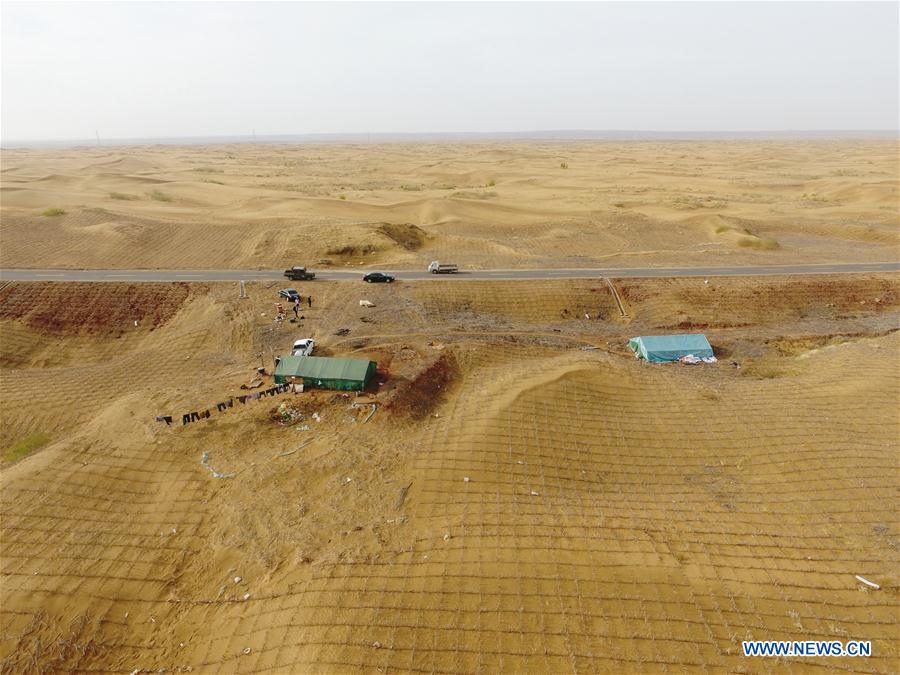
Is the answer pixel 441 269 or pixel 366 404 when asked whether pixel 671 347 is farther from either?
pixel 441 269

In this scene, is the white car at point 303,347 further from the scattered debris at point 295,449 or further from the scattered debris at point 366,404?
the scattered debris at point 295,449

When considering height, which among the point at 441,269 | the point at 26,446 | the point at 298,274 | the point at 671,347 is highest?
the point at 441,269

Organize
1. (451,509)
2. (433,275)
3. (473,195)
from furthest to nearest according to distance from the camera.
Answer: (473,195)
(433,275)
(451,509)

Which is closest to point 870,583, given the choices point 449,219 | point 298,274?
point 298,274

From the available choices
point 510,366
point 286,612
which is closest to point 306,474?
point 286,612

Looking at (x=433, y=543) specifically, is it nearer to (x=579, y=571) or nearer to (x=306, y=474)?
(x=579, y=571)

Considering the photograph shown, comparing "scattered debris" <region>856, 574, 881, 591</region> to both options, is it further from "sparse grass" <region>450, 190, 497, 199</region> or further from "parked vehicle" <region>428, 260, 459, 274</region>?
"sparse grass" <region>450, 190, 497, 199</region>

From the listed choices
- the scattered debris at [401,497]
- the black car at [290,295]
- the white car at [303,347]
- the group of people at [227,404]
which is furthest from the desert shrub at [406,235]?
the scattered debris at [401,497]
